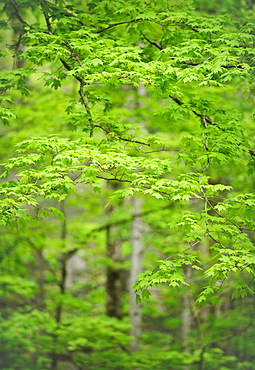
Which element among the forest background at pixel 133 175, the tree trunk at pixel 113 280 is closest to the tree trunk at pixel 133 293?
the forest background at pixel 133 175

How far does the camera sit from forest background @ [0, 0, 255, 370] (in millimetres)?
3029

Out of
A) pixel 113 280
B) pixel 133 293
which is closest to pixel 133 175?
pixel 133 293

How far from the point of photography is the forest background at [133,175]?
3.03 m

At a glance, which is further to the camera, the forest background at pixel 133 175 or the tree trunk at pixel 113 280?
the tree trunk at pixel 113 280

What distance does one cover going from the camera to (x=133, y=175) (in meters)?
3.05

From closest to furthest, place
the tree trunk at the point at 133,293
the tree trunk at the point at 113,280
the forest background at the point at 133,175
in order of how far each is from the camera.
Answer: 1. the forest background at the point at 133,175
2. the tree trunk at the point at 133,293
3. the tree trunk at the point at 113,280

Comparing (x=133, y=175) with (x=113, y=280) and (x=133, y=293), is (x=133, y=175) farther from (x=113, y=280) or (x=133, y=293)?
(x=113, y=280)

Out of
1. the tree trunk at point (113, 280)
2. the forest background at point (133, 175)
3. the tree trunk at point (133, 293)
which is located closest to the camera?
the forest background at point (133, 175)

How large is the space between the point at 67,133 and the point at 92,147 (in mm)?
3136

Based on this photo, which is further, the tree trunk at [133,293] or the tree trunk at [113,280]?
the tree trunk at [113,280]

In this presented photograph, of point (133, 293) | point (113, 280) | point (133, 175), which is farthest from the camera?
point (113, 280)

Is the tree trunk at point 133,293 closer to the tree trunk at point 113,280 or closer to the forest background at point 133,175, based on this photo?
the forest background at point 133,175

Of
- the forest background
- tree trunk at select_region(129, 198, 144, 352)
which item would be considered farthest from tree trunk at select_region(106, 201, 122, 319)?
tree trunk at select_region(129, 198, 144, 352)

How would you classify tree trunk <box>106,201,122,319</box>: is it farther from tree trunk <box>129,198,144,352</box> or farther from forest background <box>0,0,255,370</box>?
tree trunk <box>129,198,144,352</box>
